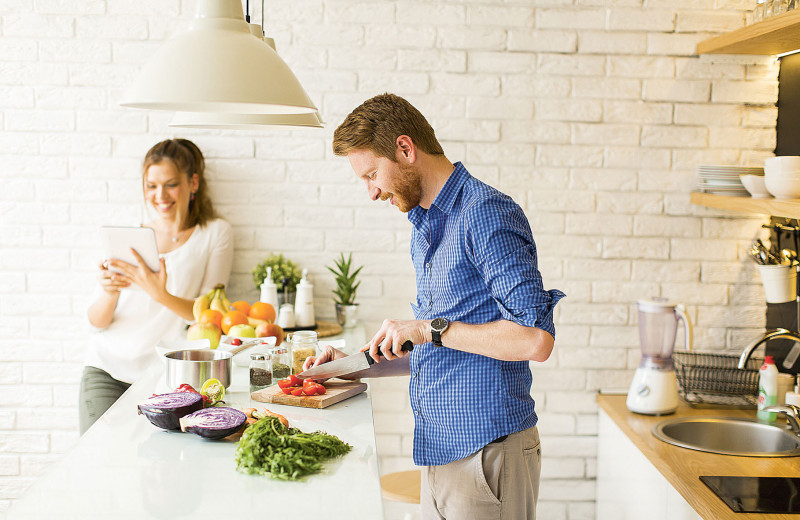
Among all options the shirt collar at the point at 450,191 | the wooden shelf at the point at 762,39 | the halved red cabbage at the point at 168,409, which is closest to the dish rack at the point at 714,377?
the wooden shelf at the point at 762,39

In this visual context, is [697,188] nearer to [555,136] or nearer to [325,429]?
[555,136]

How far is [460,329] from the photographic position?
1788 mm

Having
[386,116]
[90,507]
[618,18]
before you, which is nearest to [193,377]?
[90,507]

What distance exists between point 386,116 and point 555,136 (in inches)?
58.7

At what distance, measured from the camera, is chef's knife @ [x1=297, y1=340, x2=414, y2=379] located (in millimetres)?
2096

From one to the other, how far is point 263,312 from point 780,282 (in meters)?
2.04

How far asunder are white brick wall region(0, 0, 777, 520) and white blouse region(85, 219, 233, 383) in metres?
0.15

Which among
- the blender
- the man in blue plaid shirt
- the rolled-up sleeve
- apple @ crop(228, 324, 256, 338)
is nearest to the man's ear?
the man in blue plaid shirt

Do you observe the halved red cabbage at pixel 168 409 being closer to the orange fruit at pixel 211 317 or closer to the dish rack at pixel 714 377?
the orange fruit at pixel 211 317

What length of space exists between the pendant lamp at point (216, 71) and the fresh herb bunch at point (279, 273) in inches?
58.0

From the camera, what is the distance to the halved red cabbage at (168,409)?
5.89 feet

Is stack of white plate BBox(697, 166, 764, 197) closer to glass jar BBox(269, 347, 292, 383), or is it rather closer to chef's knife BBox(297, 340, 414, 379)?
chef's knife BBox(297, 340, 414, 379)

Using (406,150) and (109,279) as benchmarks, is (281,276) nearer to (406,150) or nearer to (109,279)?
(109,279)

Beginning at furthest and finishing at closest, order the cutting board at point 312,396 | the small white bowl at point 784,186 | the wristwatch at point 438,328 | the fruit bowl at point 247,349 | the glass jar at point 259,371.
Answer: the small white bowl at point 784,186, the fruit bowl at point 247,349, the glass jar at point 259,371, the cutting board at point 312,396, the wristwatch at point 438,328
